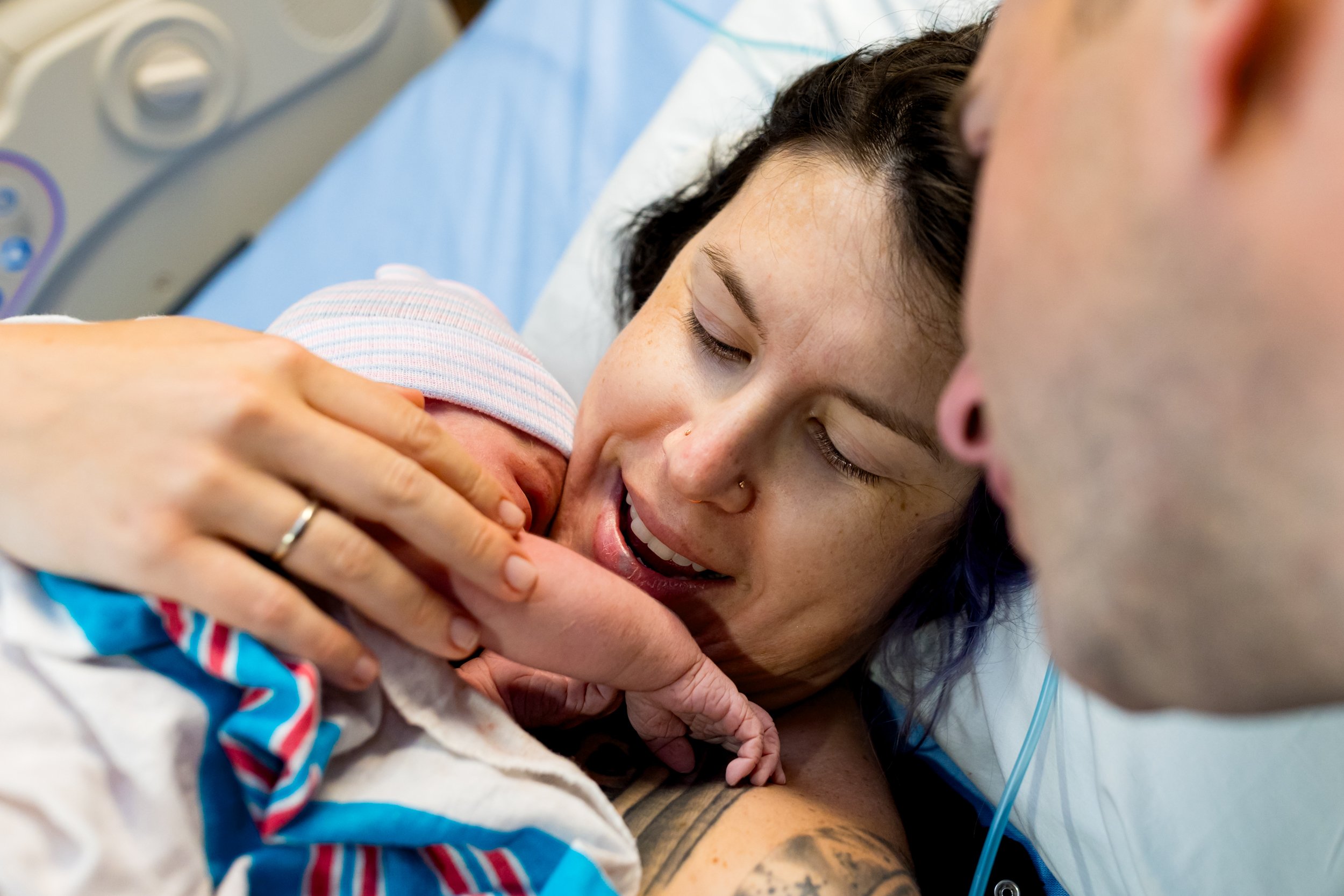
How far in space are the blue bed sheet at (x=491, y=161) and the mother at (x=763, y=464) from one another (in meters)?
0.68

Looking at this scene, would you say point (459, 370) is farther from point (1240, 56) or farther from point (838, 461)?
point (1240, 56)

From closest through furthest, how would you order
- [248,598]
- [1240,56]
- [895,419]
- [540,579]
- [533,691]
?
[1240,56]
[248,598]
[540,579]
[895,419]
[533,691]

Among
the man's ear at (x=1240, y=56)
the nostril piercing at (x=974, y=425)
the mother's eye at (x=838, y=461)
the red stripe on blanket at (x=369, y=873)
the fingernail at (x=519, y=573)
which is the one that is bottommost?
the red stripe on blanket at (x=369, y=873)

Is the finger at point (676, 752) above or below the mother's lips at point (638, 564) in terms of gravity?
below

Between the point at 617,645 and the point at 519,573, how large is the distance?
132 mm

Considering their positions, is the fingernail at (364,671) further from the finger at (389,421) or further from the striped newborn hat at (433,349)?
the striped newborn hat at (433,349)

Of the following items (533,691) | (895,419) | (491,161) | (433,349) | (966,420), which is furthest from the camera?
(491,161)

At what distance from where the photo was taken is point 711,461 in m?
0.94

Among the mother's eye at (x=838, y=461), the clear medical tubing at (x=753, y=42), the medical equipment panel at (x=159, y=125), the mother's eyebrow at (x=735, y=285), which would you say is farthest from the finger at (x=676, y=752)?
the medical equipment panel at (x=159, y=125)

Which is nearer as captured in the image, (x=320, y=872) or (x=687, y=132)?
(x=320, y=872)

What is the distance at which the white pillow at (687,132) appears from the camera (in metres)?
1.58

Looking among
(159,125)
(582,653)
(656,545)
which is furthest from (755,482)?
(159,125)

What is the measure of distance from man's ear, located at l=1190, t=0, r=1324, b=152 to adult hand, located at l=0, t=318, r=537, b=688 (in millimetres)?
565

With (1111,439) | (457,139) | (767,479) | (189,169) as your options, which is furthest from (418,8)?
(1111,439)
